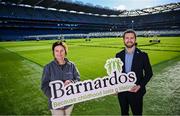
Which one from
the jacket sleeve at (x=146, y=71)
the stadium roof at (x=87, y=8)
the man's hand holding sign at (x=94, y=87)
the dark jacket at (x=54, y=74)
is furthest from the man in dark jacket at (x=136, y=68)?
the stadium roof at (x=87, y=8)

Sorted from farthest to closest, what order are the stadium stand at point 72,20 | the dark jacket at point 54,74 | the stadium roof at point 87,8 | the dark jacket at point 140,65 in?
the stadium roof at point 87,8 < the stadium stand at point 72,20 < the dark jacket at point 140,65 < the dark jacket at point 54,74

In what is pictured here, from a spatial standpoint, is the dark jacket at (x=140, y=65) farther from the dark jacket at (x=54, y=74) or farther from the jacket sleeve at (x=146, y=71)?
the dark jacket at (x=54, y=74)

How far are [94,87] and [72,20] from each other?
291 feet

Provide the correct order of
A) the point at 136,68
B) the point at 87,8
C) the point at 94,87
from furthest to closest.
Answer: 1. the point at 87,8
2. the point at 136,68
3. the point at 94,87

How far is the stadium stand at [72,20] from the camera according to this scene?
72919 millimetres

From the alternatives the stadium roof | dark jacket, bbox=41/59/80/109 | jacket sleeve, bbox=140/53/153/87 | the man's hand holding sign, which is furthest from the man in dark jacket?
the stadium roof

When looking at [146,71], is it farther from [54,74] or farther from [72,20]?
[72,20]

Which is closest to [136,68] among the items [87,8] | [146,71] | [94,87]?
[146,71]

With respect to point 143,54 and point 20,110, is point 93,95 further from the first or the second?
point 20,110

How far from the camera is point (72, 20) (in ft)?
297

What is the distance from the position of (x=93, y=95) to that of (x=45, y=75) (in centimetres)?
89

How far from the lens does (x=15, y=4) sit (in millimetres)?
74688

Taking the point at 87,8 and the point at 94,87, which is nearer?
the point at 94,87

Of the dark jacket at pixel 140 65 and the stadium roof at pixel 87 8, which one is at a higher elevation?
the stadium roof at pixel 87 8
